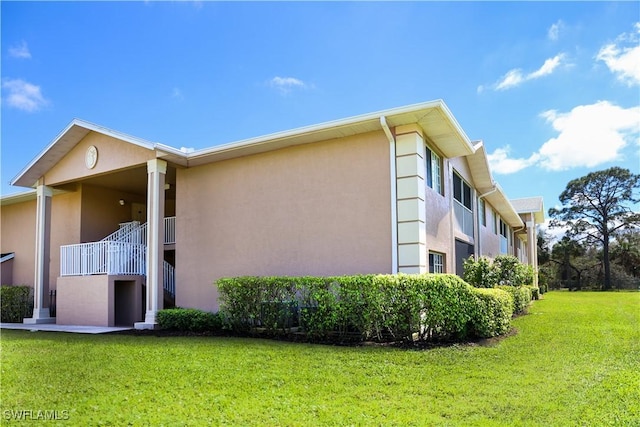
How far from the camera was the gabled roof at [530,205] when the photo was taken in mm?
26745

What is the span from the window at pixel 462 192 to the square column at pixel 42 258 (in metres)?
12.7

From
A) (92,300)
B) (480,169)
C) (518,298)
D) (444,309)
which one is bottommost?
(518,298)

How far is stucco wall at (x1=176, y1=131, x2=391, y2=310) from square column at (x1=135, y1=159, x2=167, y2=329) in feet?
2.97

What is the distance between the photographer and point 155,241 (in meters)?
12.3

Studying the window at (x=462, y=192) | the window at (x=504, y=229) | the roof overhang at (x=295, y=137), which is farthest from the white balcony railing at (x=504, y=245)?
the roof overhang at (x=295, y=137)

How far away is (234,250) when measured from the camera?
12.3m

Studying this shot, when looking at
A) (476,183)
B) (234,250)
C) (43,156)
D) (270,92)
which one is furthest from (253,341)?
(476,183)

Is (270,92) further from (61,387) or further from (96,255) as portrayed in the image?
(61,387)

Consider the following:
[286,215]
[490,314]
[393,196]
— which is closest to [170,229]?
[286,215]

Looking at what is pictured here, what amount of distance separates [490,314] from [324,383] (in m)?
4.65

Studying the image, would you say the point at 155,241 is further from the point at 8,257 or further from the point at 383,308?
the point at 8,257

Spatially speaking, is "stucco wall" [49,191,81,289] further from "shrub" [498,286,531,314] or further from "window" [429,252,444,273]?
"shrub" [498,286,531,314]

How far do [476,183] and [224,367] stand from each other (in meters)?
13.5

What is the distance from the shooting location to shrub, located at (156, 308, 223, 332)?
437 inches
